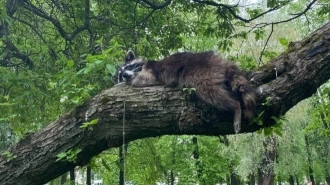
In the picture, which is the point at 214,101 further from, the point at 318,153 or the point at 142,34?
the point at 318,153

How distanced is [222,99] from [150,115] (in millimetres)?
548

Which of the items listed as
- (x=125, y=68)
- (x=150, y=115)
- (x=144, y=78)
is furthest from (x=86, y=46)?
(x=150, y=115)

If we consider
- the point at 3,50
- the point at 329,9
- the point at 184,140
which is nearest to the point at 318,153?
the point at 184,140

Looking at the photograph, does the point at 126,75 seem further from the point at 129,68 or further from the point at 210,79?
the point at 210,79

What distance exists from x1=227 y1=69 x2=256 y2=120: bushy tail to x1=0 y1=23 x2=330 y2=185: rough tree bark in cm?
7

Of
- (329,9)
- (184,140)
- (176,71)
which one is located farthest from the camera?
(184,140)

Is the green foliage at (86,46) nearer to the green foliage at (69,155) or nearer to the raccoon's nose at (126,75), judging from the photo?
the green foliage at (69,155)

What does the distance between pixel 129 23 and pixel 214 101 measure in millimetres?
4674

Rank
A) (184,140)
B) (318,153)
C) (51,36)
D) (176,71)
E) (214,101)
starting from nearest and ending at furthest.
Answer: (214,101) < (176,71) < (51,36) < (184,140) < (318,153)

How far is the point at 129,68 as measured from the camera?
467cm

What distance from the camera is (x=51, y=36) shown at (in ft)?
24.9

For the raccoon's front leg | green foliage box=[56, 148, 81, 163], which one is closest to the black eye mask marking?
green foliage box=[56, 148, 81, 163]

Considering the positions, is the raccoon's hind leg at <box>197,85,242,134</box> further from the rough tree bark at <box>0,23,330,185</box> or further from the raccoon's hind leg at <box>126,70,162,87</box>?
the raccoon's hind leg at <box>126,70,162,87</box>

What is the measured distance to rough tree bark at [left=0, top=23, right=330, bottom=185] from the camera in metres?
2.80
